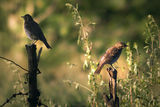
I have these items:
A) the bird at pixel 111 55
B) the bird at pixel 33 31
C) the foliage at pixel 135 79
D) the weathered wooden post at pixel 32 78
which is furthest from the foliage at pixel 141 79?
the bird at pixel 33 31

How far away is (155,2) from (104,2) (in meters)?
1.20

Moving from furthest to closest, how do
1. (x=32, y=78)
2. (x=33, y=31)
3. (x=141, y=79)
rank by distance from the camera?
(x=33, y=31) → (x=141, y=79) → (x=32, y=78)

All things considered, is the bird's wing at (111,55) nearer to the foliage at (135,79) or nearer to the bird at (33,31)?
the foliage at (135,79)

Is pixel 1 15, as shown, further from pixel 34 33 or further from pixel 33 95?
pixel 33 95

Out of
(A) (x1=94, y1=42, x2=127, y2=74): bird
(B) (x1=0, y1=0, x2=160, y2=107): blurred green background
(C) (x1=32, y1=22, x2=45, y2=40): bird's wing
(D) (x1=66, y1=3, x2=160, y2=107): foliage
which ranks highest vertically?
(B) (x1=0, y1=0, x2=160, y2=107): blurred green background

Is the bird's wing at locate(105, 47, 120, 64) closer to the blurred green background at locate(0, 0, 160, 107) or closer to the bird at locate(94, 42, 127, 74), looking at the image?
the bird at locate(94, 42, 127, 74)

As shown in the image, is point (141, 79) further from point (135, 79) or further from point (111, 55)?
point (111, 55)

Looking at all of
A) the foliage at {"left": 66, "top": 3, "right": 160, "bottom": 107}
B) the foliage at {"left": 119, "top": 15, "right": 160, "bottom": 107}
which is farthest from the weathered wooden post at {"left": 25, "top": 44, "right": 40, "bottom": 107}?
the foliage at {"left": 119, "top": 15, "right": 160, "bottom": 107}

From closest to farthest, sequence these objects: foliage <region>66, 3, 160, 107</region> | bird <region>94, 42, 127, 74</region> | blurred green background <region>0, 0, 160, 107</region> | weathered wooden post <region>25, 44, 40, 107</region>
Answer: weathered wooden post <region>25, 44, 40, 107</region> → foliage <region>66, 3, 160, 107</region> → bird <region>94, 42, 127, 74</region> → blurred green background <region>0, 0, 160, 107</region>

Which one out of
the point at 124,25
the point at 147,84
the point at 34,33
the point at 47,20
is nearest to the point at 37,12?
the point at 47,20

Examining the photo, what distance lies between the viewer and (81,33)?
2945 millimetres

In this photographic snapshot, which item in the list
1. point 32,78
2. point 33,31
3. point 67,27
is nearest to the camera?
point 32,78

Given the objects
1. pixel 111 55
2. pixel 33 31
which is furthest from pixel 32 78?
pixel 33 31

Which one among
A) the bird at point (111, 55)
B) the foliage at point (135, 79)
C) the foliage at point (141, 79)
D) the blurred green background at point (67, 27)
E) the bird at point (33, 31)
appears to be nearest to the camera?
the foliage at point (135, 79)
